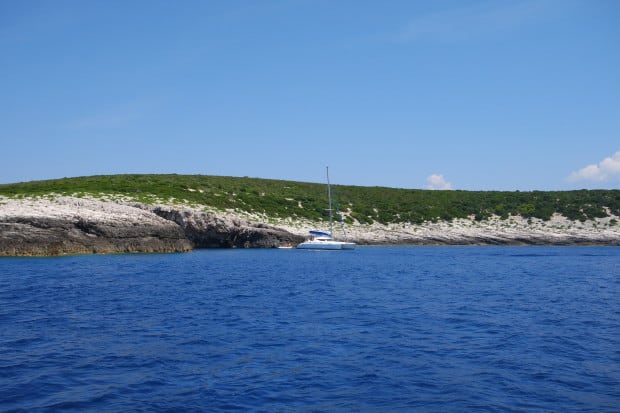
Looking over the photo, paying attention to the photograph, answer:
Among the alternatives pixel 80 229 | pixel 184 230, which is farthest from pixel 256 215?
pixel 80 229

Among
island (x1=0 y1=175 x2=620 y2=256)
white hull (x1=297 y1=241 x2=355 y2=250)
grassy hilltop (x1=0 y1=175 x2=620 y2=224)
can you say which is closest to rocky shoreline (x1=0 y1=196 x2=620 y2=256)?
island (x1=0 y1=175 x2=620 y2=256)

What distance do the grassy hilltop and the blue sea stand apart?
54636 mm

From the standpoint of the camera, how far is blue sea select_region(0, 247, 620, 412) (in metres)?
12.0

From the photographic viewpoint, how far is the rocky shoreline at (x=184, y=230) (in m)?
50.6

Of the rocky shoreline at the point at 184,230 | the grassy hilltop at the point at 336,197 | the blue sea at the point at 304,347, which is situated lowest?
the blue sea at the point at 304,347

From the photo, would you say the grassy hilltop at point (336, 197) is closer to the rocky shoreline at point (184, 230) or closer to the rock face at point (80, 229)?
the rocky shoreline at point (184, 230)

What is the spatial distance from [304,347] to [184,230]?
180ft

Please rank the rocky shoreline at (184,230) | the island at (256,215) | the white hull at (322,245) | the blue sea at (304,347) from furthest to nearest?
the white hull at (322,245), the island at (256,215), the rocky shoreline at (184,230), the blue sea at (304,347)

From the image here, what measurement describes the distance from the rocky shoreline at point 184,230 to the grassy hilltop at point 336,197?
476cm

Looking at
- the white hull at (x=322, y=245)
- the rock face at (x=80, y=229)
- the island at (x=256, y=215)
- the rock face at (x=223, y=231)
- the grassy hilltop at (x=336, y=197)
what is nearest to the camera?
the rock face at (x=80, y=229)

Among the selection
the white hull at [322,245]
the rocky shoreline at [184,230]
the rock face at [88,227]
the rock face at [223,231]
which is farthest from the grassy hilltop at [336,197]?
the white hull at [322,245]

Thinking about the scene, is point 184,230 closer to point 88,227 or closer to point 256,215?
point 88,227

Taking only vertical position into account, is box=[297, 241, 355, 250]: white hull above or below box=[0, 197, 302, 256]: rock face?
below

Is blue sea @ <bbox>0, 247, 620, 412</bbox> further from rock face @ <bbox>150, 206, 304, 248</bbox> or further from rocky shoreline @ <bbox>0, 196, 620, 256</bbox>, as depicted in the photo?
rock face @ <bbox>150, 206, 304, 248</bbox>
